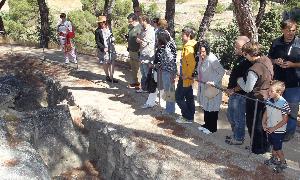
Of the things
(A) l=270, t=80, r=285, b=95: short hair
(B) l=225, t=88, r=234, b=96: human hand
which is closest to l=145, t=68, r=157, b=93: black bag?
(B) l=225, t=88, r=234, b=96: human hand

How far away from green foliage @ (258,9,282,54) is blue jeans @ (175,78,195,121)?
1211 centimetres

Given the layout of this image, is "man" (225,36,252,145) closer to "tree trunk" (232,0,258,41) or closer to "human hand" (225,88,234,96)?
"human hand" (225,88,234,96)

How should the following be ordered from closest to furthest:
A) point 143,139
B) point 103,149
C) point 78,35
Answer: point 143,139 → point 103,149 → point 78,35

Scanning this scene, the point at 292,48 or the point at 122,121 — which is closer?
the point at 292,48


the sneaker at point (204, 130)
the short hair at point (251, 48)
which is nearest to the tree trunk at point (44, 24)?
the sneaker at point (204, 130)

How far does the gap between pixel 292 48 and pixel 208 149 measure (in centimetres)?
222

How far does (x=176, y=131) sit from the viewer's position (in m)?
7.90

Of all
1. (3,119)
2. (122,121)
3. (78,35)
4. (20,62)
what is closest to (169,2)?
(20,62)

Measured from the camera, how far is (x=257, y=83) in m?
6.42

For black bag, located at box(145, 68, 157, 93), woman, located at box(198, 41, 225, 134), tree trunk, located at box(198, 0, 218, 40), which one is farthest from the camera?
tree trunk, located at box(198, 0, 218, 40)

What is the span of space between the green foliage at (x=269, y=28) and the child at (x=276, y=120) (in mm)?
13607

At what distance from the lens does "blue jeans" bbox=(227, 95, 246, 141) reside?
6934mm

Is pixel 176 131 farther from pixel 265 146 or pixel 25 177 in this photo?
pixel 25 177

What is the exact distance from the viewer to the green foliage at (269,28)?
1928cm
